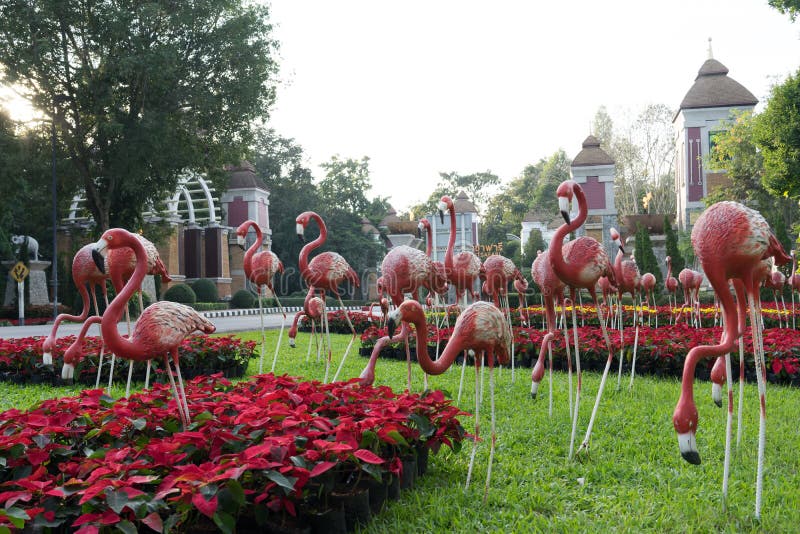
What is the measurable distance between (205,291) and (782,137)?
24.3 m

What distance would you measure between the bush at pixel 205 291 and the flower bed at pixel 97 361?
68.7 feet

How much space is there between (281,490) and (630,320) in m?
13.5

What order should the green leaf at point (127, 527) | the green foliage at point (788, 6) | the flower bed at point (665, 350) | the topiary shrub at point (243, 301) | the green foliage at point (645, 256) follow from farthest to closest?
the topiary shrub at point (243, 301), the green foliage at point (645, 256), the green foliage at point (788, 6), the flower bed at point (665, 350), the green leaf at point (127, 527)

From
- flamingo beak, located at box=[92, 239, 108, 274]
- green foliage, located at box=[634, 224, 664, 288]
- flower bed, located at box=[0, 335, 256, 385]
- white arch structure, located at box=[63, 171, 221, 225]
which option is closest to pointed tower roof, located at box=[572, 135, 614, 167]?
green foliage, located at box=[634, 224, 664, 288]

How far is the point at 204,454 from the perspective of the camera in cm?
313

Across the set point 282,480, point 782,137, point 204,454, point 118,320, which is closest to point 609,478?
point 282,480

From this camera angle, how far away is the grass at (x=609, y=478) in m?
3.08

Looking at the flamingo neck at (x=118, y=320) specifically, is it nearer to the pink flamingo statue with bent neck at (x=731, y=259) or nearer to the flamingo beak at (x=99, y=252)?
the flamingo beak at (x=99, y=252)

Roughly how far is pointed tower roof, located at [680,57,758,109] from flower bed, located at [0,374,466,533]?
1064 inches

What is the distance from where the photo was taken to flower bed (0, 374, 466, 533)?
237cm

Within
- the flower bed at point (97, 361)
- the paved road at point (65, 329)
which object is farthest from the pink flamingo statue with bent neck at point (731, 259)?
the paved road at point (65, 329)

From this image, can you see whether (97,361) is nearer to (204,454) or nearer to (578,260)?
(204,454)

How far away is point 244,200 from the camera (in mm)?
33406

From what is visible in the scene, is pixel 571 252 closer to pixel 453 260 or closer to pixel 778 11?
pixel 453 260
